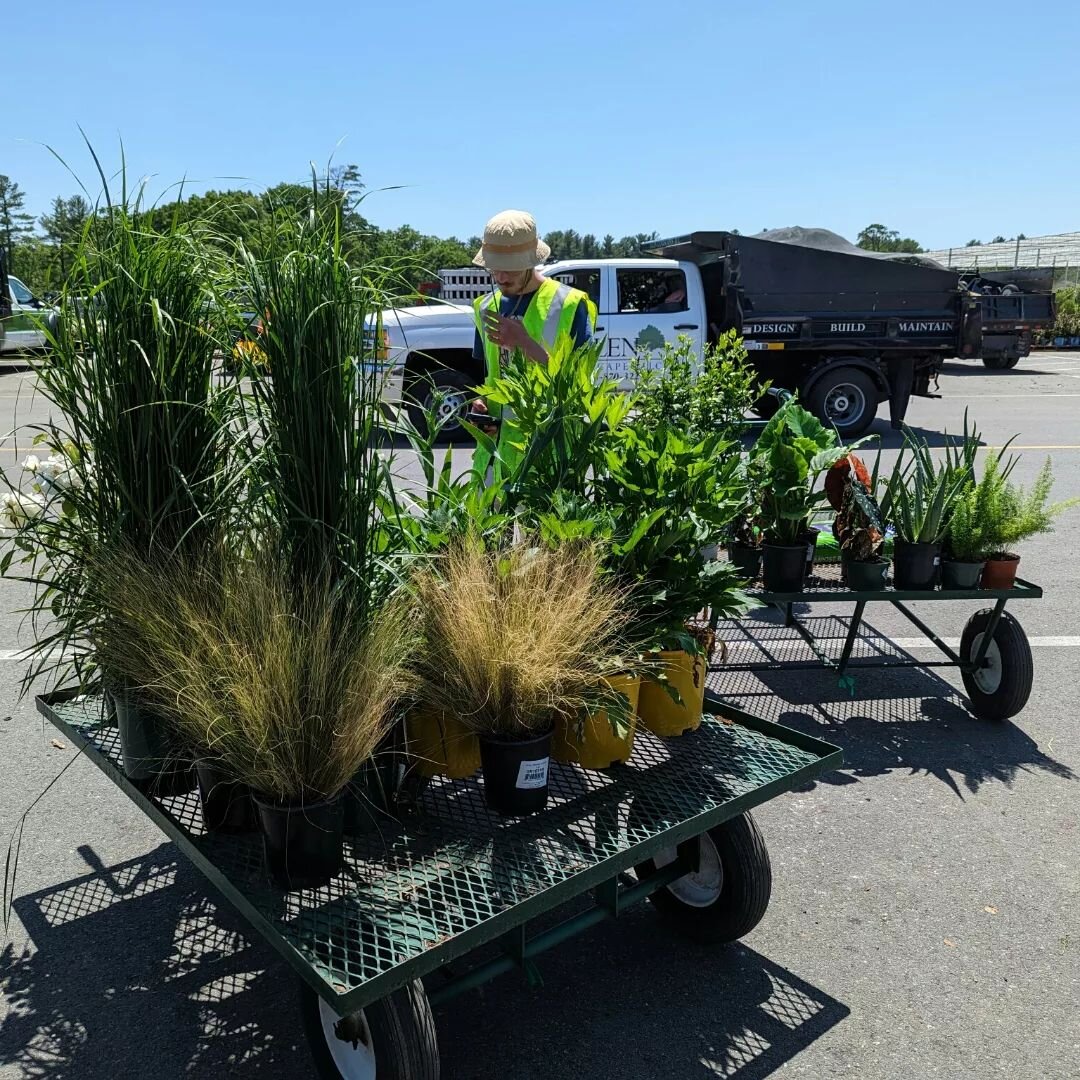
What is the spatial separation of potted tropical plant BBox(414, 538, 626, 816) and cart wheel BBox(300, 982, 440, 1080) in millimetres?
496

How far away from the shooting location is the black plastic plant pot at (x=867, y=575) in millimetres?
4145

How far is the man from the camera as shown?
3.51m

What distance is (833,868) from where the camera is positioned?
3186mm

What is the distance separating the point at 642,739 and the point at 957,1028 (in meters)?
1.06

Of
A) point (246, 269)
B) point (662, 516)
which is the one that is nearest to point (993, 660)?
point (662, 516)

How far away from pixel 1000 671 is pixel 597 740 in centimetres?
252

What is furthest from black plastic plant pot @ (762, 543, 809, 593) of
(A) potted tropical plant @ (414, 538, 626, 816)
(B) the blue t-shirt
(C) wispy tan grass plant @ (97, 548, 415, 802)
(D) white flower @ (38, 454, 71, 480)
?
(D) white flower @ (38, 454, 71, 480)

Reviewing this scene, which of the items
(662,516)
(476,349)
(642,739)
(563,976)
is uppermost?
(476,349)

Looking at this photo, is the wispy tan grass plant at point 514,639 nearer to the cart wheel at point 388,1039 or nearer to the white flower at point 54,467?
the cart wheel at point 388,1039

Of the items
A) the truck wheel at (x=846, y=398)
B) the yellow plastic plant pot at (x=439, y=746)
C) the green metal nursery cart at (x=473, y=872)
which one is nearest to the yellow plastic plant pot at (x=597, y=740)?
the green metal nursery cart at (x=473, y=872)

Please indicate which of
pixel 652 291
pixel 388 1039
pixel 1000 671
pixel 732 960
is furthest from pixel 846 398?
pixel 388 1039

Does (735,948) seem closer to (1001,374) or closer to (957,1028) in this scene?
(957,1028)

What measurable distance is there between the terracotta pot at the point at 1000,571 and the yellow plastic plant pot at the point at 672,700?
6.77 ft

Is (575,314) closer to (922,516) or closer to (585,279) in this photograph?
(922,516)
